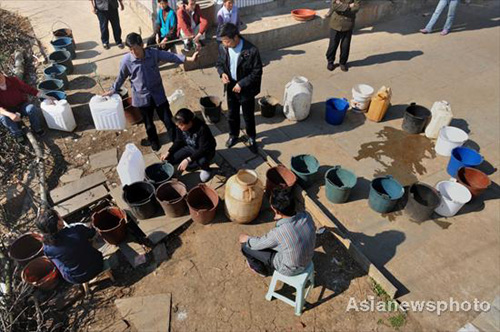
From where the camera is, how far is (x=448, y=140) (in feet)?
20.5

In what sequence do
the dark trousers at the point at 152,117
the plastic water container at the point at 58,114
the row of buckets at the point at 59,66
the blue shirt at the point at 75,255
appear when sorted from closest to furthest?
1. the blue shirt at the point at 75,255
2. the dark trousers at the point at 152,117
3. the plastic water container at the point at 58,114
4. the row of buckets at the point at 59,66

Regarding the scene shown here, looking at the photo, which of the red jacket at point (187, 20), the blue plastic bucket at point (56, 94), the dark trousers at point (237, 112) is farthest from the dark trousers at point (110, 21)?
the dark trousers at point (237, 112)

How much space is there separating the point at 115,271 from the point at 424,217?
447 cm

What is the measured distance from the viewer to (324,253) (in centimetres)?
504

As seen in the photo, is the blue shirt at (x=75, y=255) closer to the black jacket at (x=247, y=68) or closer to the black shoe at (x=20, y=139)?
the black jacket at (x=247, y=68)

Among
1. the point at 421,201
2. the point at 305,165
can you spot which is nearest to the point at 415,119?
the point at 421,201

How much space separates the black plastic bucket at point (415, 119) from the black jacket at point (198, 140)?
3.80 metres

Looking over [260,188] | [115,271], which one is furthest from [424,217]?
[115,271]

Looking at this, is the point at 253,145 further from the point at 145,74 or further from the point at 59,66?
the point at 59,66

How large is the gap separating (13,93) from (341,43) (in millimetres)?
6934

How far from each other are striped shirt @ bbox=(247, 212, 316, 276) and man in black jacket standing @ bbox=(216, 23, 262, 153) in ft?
8.13

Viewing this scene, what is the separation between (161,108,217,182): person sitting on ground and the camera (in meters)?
5.14

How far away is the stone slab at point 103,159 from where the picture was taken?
20.9 ft

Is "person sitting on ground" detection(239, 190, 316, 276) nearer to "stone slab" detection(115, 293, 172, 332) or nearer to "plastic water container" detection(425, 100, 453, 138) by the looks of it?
"stone slab" detection(115, 293, 172, 332)
